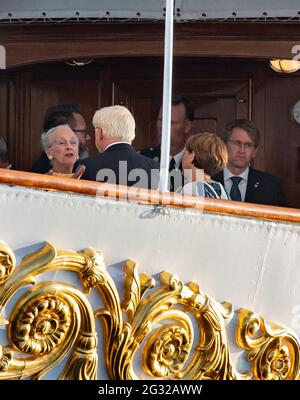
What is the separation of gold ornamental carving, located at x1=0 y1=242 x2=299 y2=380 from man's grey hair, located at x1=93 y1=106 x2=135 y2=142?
1.42 ft

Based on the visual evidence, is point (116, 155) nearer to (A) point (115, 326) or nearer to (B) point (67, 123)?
(B) point (67, 123)

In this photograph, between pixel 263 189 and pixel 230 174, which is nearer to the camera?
pixel 230 174

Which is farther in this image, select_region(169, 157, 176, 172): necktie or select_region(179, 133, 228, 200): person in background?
select_region(169, 157, 176, 172): necktie

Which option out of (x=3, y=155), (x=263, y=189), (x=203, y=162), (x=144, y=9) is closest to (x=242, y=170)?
(x=263, y=189)

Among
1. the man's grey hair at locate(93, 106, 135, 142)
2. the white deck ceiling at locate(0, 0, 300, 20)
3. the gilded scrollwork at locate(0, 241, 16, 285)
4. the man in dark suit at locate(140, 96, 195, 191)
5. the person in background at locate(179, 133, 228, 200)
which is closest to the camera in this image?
the gilded scrollwork at locate(0, 241, 16, 285)

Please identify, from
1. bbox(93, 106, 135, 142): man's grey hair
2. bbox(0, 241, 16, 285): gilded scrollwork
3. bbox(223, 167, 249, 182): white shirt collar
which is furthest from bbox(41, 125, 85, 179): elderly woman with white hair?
bbox(223, 167, 249, 182): white shirt collar

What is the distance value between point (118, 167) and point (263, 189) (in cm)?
69

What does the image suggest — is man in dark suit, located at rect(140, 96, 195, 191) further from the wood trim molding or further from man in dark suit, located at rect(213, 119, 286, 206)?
the wood trim molding

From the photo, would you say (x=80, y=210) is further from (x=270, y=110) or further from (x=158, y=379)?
(x=270, y=110)

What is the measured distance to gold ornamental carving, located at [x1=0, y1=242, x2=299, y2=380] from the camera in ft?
12.2

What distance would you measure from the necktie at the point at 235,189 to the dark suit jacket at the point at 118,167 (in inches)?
14.0

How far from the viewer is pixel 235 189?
4324mm

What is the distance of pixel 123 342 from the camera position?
3902 mm
